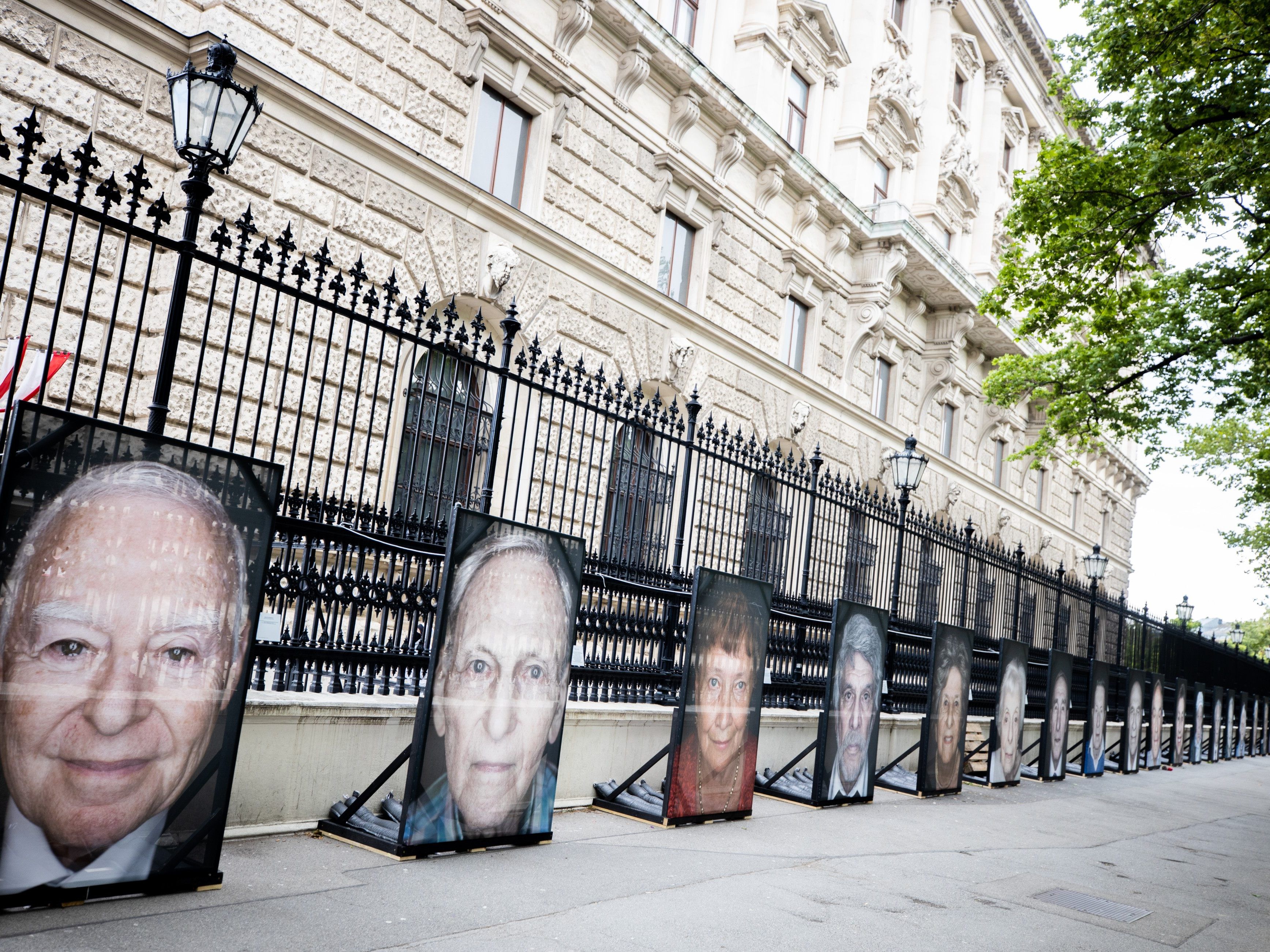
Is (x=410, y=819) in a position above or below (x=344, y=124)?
below

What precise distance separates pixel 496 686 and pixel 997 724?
28.9ft

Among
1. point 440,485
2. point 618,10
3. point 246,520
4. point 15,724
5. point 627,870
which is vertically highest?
point 618,10

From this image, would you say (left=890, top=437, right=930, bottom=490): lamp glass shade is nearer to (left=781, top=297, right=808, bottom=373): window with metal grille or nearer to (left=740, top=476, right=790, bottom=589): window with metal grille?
(left=740, top=476, right=790, bottom=589): window with metal grille

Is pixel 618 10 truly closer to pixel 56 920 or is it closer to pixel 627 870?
pixel 627 870

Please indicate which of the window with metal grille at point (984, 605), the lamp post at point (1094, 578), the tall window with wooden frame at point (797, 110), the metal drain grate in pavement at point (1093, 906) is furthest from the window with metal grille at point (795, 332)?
the metal drain grate in pavement at point (1093, 906)

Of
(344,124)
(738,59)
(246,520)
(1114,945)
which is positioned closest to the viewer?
(246,520)

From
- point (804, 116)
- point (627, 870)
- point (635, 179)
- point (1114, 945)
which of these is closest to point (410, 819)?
point (627, 870)

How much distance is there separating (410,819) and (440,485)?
2114mm

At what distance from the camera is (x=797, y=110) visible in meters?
21.6

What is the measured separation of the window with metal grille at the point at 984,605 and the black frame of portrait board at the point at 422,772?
948 centimetres

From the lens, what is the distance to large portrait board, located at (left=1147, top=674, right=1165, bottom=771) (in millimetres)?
19516

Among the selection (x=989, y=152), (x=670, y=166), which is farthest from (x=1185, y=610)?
(x=670, y=166)

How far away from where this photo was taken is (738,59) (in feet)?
65.1

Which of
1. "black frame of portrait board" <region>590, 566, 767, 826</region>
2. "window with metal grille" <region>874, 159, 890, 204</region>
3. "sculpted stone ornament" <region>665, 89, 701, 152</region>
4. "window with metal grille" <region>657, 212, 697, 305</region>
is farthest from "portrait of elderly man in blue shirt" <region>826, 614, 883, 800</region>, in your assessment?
"window with metal grille" <region>874, 159, 890, 204</region>
